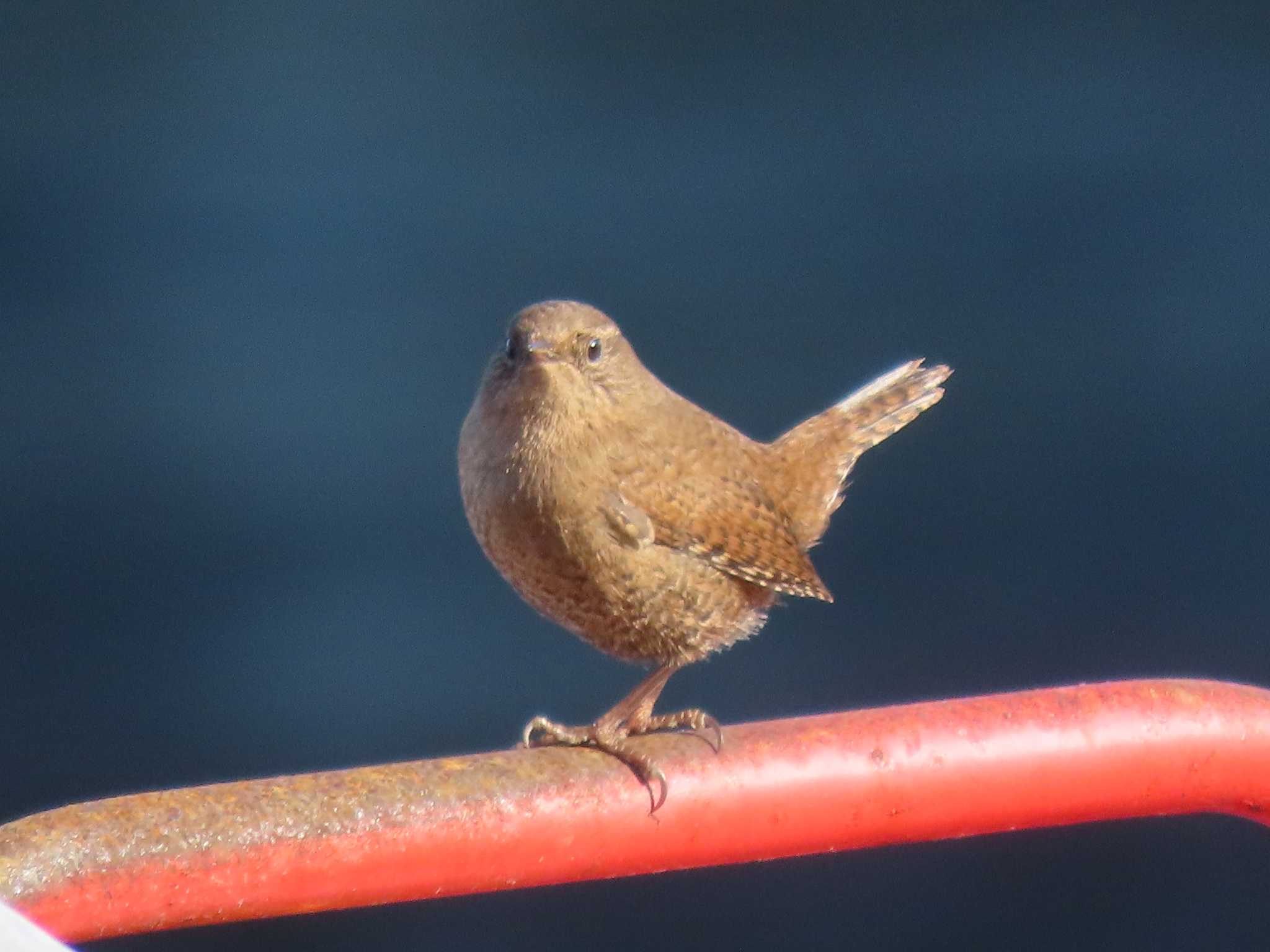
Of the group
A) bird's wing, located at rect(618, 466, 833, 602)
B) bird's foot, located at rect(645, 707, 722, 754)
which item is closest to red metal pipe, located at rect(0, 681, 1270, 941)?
bird's foot, located at rect(645, 707, 722, 754)

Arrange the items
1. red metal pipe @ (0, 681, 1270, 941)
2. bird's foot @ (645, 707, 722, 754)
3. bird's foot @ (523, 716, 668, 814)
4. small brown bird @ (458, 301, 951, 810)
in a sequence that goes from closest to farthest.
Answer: red metal pipe @ (0, 681, 1270, 941)
bird's foot @ (523, 716, 668, 814)
bird's foot @ (645, 707, 722, 754)
small brown bird @ (458, 301, 951, 810)

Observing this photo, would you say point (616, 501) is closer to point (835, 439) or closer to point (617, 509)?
point (617, 509)

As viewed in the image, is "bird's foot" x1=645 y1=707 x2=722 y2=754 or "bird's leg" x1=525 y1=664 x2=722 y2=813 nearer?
"bird's leg" x1=525 y1=664 x2=722 y2=813

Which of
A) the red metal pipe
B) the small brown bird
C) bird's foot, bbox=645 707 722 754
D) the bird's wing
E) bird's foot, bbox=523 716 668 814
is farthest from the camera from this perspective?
the bird's wing

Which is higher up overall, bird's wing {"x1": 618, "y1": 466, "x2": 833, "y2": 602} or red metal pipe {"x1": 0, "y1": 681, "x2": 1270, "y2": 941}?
bird's wing {"x1": 618, "y1": 466, "x2": 833, "y2": 602}

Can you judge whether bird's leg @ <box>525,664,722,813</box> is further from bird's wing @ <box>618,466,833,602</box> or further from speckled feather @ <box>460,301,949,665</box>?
bird's wing @ <box>618,466,833,602</box>

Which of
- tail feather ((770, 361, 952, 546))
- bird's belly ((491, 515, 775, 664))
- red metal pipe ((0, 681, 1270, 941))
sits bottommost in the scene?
red metal pipe ((0, 681, 1270, 941))

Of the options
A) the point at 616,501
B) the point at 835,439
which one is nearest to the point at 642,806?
the point at 616,501
